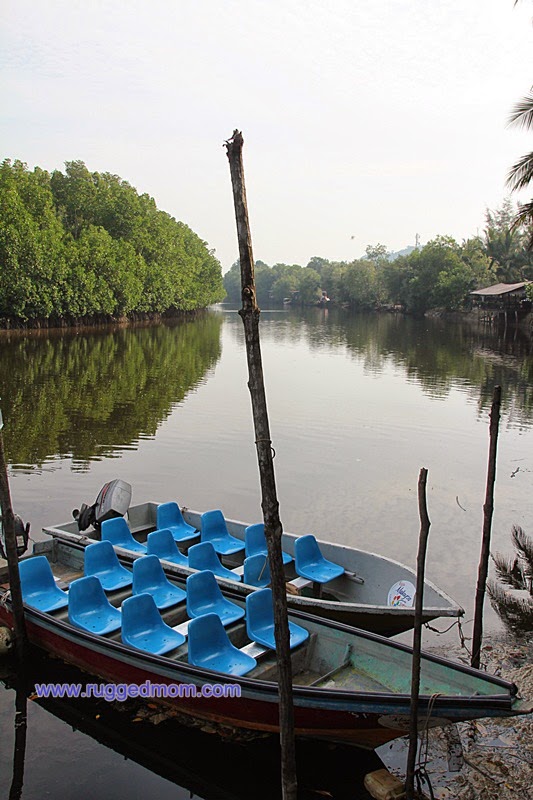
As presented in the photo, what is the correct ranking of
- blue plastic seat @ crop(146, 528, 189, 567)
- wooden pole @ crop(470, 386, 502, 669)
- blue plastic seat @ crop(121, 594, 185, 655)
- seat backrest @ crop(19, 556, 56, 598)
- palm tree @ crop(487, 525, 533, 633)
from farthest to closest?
1. blue plastic seat @ crop(146, 528, 189, 567)
2. palm tree @ crop(487, 525, 533, 633)
3. seat backrest @ crop(19, 556, 56, 598)
4. blue plastic seat @ crop(121, 594, 185, 655)
5. wooden pole @ crop(470, 386, 502, 669)

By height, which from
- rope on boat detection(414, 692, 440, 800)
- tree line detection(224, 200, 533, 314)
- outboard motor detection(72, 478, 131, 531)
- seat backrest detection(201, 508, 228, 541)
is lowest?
rope on boat detection(414, 692, 440, 800)

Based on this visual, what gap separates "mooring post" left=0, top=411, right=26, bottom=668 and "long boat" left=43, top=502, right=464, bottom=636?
5.86ft

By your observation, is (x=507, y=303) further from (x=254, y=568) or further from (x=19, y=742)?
(x=19, y=742)

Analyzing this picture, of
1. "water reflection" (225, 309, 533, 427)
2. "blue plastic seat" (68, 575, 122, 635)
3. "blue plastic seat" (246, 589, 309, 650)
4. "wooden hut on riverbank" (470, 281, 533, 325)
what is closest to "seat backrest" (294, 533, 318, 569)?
"blue plastic seat" (246, 589, 309, 650)

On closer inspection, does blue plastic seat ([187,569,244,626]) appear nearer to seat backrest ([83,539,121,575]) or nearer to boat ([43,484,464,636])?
boat ([43,484,464,636])

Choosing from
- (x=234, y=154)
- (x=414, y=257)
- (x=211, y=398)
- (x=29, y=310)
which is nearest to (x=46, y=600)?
(x=234, y=154)

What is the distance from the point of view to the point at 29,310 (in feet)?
148

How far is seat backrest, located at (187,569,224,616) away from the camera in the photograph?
7.28 meters

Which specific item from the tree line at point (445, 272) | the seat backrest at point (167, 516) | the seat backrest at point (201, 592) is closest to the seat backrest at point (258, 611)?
the seat backrest at point (201, 592)

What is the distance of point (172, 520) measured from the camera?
10070 mm

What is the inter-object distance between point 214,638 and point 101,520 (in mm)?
3835

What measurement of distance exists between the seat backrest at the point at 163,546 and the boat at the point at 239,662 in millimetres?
838

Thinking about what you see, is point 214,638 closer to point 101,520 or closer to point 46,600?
point 46,600

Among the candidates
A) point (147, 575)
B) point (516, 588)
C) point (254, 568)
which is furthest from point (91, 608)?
point (516, 588)
